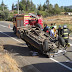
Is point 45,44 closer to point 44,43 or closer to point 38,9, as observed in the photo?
point 44,43

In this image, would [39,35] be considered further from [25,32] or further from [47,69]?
[47,69]

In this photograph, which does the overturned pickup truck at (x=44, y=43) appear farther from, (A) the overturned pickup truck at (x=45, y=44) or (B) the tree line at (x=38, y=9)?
(B) the tree line at (x=38, y=9)

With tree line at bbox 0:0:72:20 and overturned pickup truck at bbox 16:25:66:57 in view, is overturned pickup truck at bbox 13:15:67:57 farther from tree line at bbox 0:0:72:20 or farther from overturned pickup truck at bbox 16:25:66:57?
tree line at bbox 0:0:72:20

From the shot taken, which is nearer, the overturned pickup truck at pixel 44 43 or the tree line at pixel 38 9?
the overturned pickup truck at pixel 44 43

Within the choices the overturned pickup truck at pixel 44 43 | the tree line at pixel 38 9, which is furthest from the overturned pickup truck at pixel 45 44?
the tree line at pixel 38 9

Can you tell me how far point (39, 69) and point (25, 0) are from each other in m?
103

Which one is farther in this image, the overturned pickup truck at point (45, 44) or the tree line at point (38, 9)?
the tree line at point (38, 9)

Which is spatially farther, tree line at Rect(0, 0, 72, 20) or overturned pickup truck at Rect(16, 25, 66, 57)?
tree line at Rect(0, 0, 72, 20)

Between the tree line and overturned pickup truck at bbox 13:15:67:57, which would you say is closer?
overturned pickup truck at bbox 13:15:67:57

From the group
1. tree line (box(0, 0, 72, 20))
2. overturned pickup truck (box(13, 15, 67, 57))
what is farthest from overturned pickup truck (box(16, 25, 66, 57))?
tree line (box(0, 0, 72, 20))

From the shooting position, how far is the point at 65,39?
9.83 metres

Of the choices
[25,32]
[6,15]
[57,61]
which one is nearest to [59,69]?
[57,61]

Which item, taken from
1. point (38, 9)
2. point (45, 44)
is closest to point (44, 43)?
point (45, 44)

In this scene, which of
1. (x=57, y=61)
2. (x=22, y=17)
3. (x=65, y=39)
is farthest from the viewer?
(x=22, y=17)
